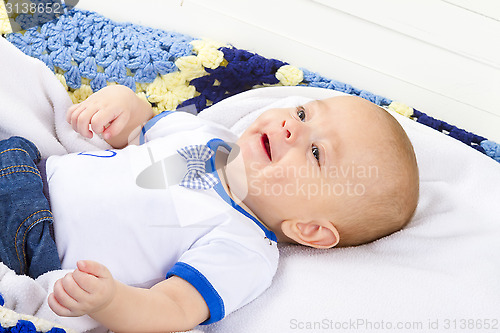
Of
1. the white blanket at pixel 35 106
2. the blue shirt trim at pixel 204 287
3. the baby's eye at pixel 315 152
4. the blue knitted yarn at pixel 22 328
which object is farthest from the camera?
the white blanket at pixel 35 106

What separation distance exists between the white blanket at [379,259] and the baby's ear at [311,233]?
4 cm

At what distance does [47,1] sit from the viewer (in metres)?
1.33

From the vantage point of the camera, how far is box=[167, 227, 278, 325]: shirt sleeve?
0.91m

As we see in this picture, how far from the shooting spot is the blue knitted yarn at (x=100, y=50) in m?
1.29

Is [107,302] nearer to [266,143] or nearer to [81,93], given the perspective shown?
[266,143]

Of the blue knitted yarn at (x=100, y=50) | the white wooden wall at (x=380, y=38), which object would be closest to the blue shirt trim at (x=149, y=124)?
the blue knitted yarn at (x=100, y=50)

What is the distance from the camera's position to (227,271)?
37.0 inches

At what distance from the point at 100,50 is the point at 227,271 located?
659 mm

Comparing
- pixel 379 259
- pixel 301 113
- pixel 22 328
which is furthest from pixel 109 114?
pixel 379 259

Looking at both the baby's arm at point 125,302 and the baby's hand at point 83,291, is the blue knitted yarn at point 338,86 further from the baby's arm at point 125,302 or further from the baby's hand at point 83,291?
the baby's hand at point 83,291

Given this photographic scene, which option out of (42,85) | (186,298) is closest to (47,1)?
(42,85)

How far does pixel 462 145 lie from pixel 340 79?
324 mm

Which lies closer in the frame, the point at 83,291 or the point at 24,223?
the point at 83,291

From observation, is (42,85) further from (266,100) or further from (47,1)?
(266,100)
